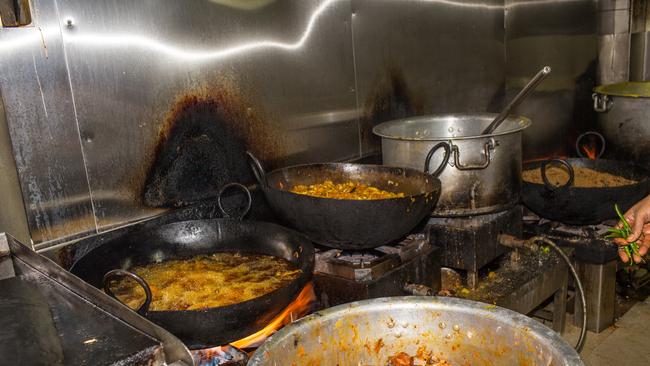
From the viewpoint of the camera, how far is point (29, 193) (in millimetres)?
2248

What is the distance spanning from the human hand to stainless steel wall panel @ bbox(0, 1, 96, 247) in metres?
2.18

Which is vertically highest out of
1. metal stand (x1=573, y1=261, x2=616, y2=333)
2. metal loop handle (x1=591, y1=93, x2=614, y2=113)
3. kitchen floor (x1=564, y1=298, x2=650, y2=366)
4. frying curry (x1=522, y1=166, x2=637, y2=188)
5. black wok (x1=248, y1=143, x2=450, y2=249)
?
metal loop handle (x1=591, y1=93, x2=614, y2=113)

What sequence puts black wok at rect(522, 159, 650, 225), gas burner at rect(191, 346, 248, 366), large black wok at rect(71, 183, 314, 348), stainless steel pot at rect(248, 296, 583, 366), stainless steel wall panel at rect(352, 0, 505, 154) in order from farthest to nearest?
stainless steel wall panel at rect(352, 0, 505, 154)
black wok at rect(522, 159, 650, 225)
gas burner at rect(191, 346, 248, 366)
large black wok at rect(71, 183, 314, 348)
stainless steel pot at rect(248, 296, 583, 366)

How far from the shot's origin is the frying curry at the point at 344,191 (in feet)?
8.48

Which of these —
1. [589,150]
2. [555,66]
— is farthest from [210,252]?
[555,66]

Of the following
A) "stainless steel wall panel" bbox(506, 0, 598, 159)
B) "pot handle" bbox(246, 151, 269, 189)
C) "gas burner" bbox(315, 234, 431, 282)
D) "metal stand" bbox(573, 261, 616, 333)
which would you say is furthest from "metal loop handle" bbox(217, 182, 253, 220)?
"stainless steel wall panel" bbox(506, 0, 598, 159)

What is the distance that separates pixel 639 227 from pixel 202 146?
75.5 inches

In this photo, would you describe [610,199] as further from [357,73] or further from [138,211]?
[138,211]

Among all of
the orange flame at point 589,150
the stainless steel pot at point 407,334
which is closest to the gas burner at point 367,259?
the stainless steel pot at point 407,334

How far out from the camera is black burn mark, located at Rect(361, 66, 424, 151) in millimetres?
3762

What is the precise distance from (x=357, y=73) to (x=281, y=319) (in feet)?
6.32

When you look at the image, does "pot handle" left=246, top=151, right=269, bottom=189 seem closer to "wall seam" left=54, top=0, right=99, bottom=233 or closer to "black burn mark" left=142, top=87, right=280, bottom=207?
"black burn mark" left=142, top=87, right=280, bottom=207

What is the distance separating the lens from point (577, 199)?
3311 mm

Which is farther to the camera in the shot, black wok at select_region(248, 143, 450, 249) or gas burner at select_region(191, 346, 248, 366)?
black wok at select_region(248, 143, 450, 249)
